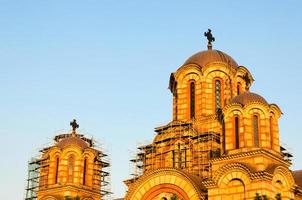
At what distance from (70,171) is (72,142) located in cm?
182

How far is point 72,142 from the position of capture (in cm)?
3762

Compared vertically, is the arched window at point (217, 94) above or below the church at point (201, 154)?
above

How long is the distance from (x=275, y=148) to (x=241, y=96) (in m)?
3.31

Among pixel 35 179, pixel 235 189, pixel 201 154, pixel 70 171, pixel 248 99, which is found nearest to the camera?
pixel 235 189

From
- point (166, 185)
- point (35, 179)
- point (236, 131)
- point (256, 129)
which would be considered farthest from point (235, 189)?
point (35, 179)

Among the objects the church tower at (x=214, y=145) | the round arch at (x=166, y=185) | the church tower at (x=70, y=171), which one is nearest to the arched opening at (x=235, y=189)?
the church tower at (x=214, y=145)

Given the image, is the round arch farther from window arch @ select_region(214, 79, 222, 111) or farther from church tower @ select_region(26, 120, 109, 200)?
window arch @ select_region(214, 79, 222, 111)

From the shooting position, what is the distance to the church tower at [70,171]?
1443 inches

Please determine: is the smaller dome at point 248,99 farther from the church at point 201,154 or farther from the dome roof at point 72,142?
the dome roof at point 72,142

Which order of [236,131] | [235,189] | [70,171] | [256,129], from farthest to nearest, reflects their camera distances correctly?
[70,171]
[236,131]
[256,129]
[235,189]

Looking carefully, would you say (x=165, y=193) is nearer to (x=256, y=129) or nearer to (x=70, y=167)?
(x=256, y=129)

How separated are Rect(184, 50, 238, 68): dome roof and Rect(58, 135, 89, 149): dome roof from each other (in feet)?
27.8

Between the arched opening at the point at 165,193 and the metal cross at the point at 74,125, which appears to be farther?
the metal cross at the point at 74,125

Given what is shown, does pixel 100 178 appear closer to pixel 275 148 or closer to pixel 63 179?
pixel 63 179
